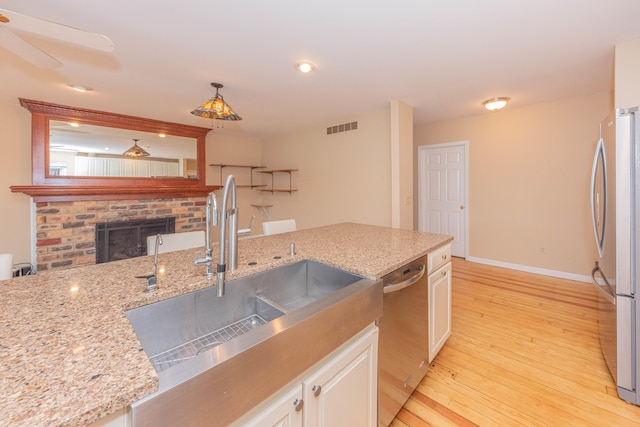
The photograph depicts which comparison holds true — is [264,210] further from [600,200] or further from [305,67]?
[600,200]

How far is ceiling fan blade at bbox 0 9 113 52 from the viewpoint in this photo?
4.44 ft

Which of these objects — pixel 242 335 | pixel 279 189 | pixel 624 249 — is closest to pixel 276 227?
pixel 242 335

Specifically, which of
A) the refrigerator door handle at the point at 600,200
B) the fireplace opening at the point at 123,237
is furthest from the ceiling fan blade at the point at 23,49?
the refrigerator door handle at the point at 600,200

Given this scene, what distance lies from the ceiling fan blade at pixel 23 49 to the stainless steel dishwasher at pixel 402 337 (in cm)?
243

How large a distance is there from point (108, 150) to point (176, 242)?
10.1 feet

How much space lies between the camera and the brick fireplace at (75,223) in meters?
3.52

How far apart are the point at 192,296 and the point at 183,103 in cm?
323

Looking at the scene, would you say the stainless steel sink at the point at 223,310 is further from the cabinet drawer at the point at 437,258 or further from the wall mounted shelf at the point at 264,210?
the wall mounted shelf at the point at 264,210

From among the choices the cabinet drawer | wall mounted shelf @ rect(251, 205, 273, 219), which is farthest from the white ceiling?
wall mounted shelf @ rect(251, 205, 273, 219)

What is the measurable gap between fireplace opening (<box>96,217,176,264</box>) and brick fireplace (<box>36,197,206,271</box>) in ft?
0.21

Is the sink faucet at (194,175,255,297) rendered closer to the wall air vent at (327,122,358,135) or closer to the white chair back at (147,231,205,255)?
the white chair back at (147,231,205,255)

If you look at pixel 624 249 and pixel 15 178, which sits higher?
pixel 15 178

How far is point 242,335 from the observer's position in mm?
791

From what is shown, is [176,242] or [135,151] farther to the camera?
[135,151]
